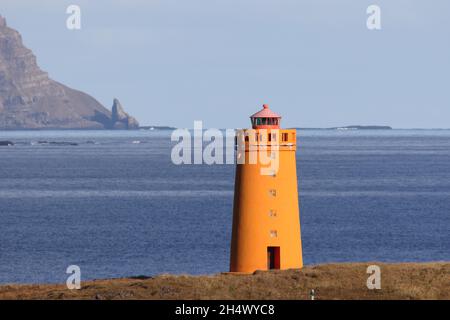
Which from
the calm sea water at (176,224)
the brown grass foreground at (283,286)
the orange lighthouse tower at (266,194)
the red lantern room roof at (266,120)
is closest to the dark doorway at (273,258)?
the orange lighthouse tower at (266,194)

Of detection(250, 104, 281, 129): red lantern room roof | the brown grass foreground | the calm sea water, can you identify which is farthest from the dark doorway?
the calm sea water

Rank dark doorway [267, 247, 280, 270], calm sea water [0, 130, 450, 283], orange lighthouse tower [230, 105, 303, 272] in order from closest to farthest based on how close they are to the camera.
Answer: orange lighthouse tower [230, 105, 303, 272] < dark doorway [267, 247, 280, 270] < calm sea water [0, 130, 450, 283]

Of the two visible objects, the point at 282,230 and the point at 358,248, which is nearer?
the point at 282,230

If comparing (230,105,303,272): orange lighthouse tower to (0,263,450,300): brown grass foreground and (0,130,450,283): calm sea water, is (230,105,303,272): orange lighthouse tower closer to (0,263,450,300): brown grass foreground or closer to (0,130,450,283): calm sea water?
(0,263,450,300): brown grass foreground

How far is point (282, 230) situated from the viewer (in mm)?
45531

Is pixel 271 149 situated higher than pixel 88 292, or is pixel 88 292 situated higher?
pixel 271 149

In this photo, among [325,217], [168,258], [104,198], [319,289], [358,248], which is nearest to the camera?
[319,289]

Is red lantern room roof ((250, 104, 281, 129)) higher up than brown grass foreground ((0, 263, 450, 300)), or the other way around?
red lantern room roof ((250, 104, 281, 129))

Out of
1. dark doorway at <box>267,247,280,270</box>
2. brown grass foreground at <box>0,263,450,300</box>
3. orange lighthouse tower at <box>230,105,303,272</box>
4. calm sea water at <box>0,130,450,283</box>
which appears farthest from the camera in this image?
calm sea water at <box>0,130,450,283</box>

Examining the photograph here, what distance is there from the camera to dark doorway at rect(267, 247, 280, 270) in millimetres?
46031

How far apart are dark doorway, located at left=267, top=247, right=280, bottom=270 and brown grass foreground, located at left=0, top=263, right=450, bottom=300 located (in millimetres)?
1182
